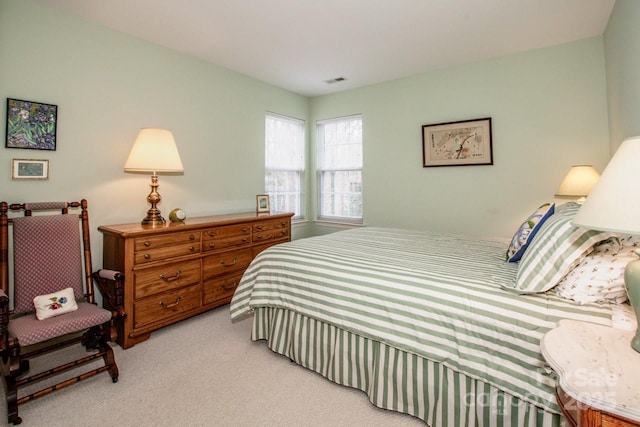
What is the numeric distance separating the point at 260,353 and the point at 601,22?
3883 mm

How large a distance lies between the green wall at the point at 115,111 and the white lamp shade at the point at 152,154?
360mm

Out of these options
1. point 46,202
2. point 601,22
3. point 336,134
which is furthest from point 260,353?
point 601,22

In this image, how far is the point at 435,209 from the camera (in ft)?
12.9

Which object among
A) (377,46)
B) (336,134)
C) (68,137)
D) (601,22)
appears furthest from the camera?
(336,134)

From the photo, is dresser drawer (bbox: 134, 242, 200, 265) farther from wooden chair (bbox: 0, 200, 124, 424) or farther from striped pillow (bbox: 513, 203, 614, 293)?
striped pillow (bbox: 513, 203, 614, 293)

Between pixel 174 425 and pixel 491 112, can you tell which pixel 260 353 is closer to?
pixel 174 425

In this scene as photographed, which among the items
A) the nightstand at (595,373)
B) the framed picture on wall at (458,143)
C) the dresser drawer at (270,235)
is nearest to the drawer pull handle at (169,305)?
the dresser drawer at (270,235)

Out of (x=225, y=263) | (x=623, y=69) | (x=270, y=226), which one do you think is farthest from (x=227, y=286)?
(x=623, y=69)

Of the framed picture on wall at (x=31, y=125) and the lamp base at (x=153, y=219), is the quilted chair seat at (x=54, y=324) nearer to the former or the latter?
the lamp base at (x=153, y=219)

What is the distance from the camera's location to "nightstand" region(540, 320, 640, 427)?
2.44 ft

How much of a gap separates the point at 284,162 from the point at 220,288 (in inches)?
84.7

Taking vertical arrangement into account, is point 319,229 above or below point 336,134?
below

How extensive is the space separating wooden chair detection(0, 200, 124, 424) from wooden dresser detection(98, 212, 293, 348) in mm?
206

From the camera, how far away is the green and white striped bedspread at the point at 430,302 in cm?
126
